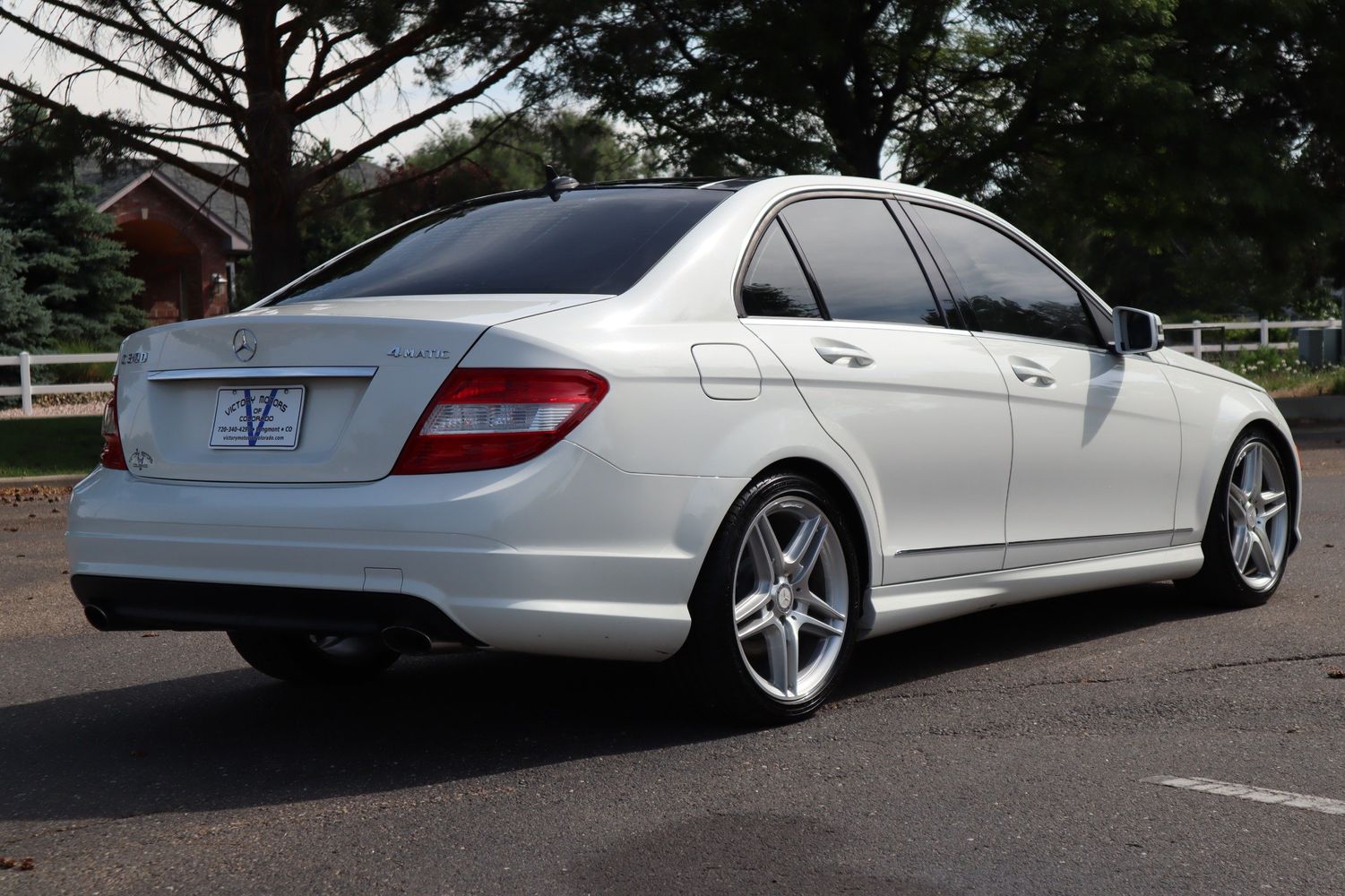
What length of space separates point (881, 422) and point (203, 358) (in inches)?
78.4

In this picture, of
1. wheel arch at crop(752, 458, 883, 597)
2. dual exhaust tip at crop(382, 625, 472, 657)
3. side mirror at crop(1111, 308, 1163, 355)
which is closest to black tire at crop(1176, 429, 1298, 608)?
side mirror at crop(1111, 308, 1163, 355)

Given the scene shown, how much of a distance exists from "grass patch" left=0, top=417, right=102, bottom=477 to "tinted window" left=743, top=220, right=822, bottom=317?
10992 millimetres

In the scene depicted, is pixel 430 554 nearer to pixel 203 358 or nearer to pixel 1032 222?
pixel 203 358

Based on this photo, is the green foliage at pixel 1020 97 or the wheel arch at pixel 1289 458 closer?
the wheel arch at pixel 1289 458

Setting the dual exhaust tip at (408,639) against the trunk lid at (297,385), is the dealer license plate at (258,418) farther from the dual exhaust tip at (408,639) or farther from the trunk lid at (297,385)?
the dual exhaust tip at (408,639)

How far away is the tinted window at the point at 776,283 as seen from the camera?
485 centimetres

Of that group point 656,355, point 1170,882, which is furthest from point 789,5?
point 1170,882

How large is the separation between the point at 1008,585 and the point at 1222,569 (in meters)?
1.55

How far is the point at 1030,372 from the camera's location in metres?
5.67

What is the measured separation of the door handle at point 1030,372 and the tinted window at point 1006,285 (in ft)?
0.45

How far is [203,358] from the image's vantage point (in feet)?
14.7

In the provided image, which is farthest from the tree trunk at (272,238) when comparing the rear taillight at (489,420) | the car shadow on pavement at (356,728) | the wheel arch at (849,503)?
the rear taillight at (489,420)

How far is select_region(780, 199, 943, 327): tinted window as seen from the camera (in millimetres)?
5152

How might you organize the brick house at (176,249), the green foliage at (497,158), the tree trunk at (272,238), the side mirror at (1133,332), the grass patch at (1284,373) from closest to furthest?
the side mirror at (1133,332), the tree trunk at (272,238), the green foliage at (497,158), the grass patch at (1284,373), the brick house at (176,249)
